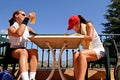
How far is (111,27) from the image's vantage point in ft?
102

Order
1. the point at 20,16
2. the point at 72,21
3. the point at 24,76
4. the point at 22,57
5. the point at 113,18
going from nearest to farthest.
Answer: the point at 24,76, the point at 22,57, the point at 72,21, the point at 20,16, the point at 113,18

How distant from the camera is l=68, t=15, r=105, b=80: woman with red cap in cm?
399

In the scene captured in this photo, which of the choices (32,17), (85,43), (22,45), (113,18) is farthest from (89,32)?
(113,18)

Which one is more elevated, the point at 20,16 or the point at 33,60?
the point at 20,16

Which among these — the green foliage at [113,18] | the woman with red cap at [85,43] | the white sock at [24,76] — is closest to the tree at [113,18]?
the green foliage at [113,18]

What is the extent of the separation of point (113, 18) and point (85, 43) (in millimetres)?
27483

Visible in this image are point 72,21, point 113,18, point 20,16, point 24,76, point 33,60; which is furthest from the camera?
Answer: point 113,18

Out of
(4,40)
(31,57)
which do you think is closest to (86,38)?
(31,57)

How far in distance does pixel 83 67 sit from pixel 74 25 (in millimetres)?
748

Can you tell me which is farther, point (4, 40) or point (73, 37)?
point (4, 40)

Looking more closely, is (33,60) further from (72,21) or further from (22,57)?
(72,21)

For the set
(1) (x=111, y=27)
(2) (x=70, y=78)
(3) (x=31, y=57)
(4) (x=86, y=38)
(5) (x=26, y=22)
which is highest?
(1) (x=111, y=27)

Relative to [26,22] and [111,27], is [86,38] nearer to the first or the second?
[26,22]

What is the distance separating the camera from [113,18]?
31.1m
